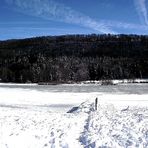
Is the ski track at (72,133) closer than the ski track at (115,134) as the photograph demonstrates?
No

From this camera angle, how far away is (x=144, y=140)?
45.7ft

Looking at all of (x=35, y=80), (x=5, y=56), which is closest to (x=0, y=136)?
(x=35, y=80)

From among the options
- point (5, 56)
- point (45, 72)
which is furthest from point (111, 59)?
point (5, 56)

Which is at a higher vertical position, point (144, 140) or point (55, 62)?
point (55, 62)

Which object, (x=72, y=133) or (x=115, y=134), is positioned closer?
(x=115, y=134)

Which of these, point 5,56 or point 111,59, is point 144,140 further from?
point 5,56

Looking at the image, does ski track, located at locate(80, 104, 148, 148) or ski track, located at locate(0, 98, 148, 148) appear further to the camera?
ski track, located at locate(0, 98, 148, 148)

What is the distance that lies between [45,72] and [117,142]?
137680 mm

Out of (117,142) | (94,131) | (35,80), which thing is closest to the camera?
(117,142)

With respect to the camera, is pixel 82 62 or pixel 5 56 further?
pixel 5 56

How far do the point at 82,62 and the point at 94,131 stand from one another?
15726cm

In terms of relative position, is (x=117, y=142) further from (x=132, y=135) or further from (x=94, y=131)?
(x=94, y=131)

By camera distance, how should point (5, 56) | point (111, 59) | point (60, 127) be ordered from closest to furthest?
point (60, 127) < point (111, 59) < point (5, 56)

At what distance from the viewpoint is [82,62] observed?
569 ft
